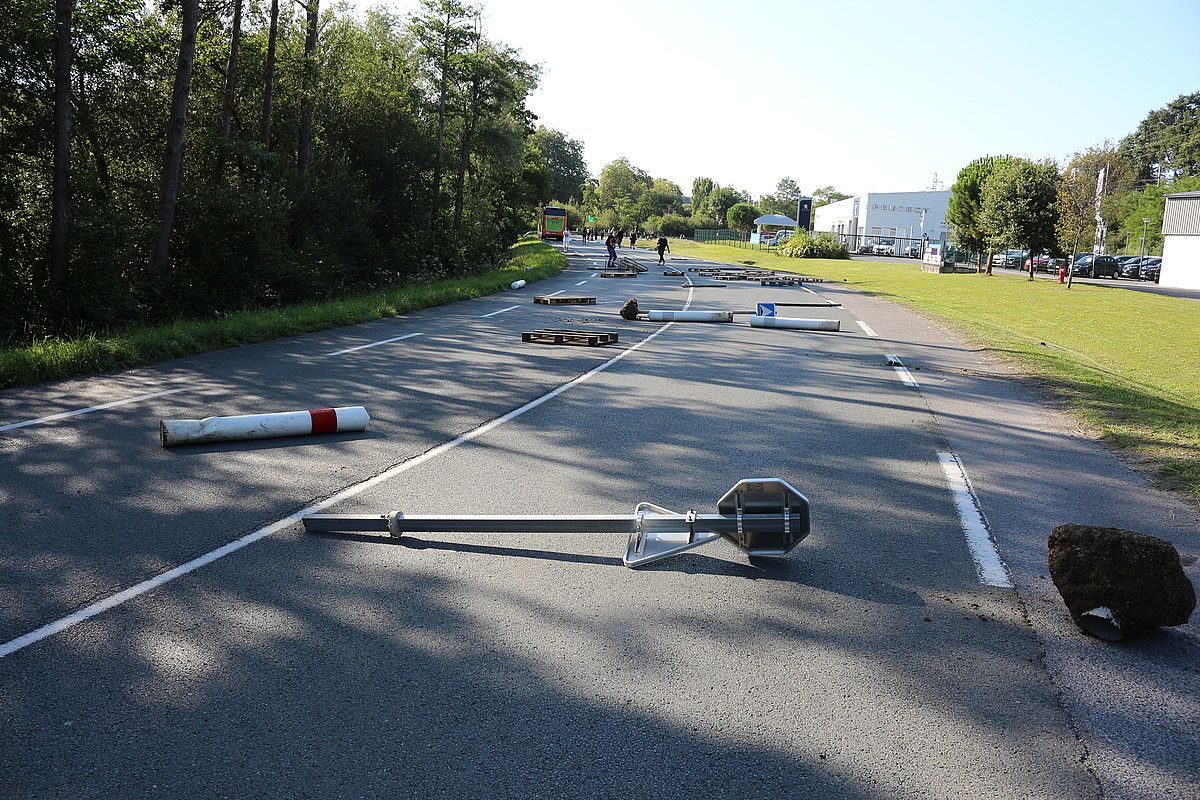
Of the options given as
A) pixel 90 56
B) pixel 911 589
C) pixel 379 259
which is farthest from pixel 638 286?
pixel 911 589

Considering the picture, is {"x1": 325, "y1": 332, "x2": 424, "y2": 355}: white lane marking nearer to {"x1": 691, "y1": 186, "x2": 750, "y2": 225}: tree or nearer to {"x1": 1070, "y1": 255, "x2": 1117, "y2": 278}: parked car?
{"x1": 1070, "y1": 255, "x2": 1117, "y2": 278}: parked car

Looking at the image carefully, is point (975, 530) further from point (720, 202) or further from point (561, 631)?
point (720, 202)

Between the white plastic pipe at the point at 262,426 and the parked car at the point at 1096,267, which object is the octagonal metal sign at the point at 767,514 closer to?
the white plastic pipe at the point at 262,426

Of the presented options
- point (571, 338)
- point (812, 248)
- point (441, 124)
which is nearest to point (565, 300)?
point (571, 338)

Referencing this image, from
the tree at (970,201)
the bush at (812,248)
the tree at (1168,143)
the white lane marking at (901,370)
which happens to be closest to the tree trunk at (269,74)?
the white lane marking at (901,370)

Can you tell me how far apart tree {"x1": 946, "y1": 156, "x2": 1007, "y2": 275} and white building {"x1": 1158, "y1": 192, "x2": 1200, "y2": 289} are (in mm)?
10477

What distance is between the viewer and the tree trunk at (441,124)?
35.7m

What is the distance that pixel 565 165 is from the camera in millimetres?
150125

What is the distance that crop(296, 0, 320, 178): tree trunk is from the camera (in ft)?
82.9

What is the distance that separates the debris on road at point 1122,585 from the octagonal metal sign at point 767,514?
4.40 ft

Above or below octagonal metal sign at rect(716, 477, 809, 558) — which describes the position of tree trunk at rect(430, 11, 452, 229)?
above

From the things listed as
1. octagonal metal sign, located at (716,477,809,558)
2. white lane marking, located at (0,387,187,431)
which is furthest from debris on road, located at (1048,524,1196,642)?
white lane marking, located at (0,387,187,431)

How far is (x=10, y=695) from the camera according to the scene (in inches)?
140

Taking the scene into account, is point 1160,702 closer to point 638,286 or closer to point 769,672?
point 769,672
